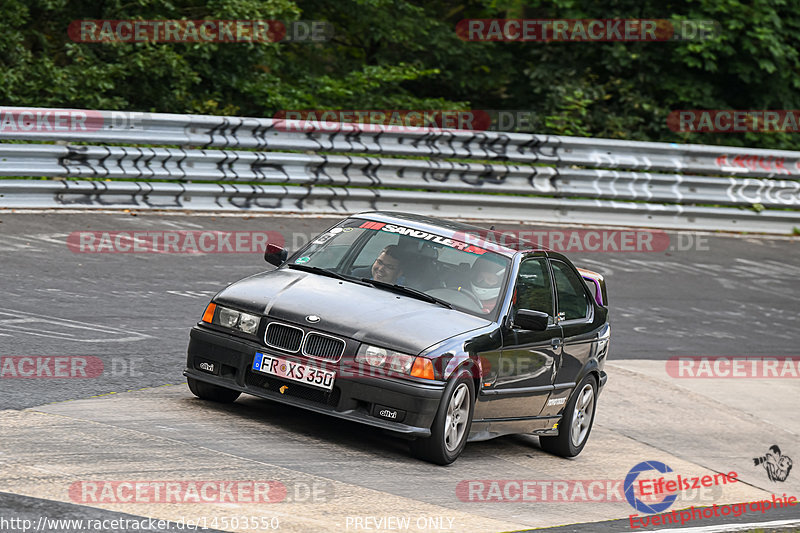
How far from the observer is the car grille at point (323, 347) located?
23.9 feet

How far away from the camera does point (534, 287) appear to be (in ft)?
28.2

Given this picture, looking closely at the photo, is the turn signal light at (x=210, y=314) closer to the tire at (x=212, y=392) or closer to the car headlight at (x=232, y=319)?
the car headlight at (x=232, y=319)

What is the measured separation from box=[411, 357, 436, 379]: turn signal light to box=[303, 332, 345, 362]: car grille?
0.46 m

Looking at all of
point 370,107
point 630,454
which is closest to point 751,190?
point 370,107

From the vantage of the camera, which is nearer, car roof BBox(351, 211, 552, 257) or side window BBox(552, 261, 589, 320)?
car roof BBox(351, 211, 552, 257)

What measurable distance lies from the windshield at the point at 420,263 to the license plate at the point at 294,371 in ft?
3.50

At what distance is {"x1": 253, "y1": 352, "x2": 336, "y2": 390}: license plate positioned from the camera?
727 centimetres

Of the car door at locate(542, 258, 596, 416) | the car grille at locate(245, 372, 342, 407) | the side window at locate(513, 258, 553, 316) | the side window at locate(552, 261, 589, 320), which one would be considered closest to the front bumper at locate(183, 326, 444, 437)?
the car grille at locate(245, 372, 342, 407)

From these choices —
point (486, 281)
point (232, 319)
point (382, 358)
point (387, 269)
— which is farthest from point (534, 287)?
point (232, 319)

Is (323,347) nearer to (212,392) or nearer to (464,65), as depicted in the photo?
(212,392)

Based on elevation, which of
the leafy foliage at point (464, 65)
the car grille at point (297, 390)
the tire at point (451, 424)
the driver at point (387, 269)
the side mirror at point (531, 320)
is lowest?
the tire at point (451, 424)

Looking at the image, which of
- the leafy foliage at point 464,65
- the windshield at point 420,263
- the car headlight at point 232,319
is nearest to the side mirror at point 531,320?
the windshield at point 420,263

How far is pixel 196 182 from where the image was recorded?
16094mm

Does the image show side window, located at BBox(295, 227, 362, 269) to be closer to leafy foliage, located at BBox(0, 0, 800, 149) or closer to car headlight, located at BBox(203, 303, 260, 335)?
car headlight, located at BBox(203, 303, 260, 335)
